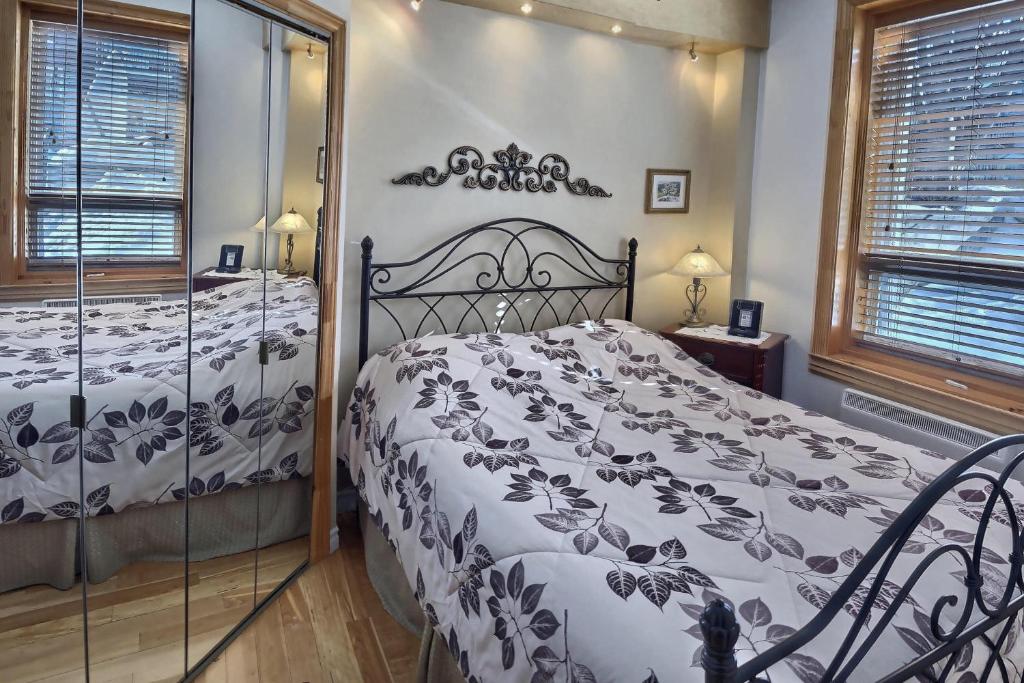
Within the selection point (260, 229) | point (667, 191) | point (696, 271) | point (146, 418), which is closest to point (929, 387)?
point (696, 271)

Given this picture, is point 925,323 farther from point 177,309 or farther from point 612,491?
point 177,309

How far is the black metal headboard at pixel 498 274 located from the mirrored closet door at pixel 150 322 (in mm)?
590

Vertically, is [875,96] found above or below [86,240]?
above

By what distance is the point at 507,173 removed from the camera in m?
3.22

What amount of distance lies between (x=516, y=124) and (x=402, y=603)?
6.95ft

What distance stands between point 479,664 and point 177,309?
3.78ft

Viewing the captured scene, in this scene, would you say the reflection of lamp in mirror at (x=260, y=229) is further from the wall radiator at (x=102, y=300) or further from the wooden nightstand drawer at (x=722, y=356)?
the wooden nightstand drawer at (x=722, y=356)

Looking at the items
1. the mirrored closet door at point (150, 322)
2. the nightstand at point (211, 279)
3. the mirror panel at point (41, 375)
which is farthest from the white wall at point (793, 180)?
the mirror panel at point (41, 375)

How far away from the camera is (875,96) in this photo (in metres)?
3.14

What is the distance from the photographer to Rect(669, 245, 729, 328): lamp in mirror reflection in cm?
356

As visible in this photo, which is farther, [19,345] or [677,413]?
[677,413]

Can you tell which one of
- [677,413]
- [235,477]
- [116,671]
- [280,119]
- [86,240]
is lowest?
[116,671]

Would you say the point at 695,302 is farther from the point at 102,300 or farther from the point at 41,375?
the point at 41,375

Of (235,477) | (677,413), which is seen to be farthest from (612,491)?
(235,477)
